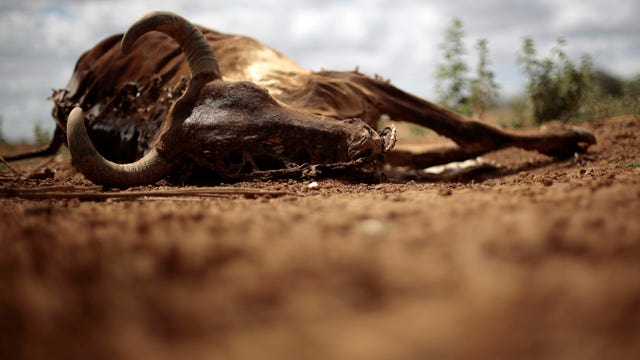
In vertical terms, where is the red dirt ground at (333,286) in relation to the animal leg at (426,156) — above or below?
below

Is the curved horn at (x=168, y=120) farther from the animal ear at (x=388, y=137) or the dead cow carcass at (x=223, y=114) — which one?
the animal ear at (x=388, y=137)

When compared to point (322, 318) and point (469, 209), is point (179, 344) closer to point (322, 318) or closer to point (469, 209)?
point (322, 318)

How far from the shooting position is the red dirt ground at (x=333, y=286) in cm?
96

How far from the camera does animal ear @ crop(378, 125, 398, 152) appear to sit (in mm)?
3707

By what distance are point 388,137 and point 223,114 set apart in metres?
1.24

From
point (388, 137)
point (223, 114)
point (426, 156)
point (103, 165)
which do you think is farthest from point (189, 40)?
point (426, 156)

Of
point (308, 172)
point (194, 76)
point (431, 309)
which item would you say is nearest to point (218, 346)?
point (431, 309)

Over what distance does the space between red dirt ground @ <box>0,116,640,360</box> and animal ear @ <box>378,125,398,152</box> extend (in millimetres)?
1736

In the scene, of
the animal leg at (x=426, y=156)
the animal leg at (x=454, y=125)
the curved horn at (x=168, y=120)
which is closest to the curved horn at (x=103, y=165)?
the curved horn at (x=168, y=120)

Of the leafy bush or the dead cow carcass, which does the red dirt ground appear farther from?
the leafy bush

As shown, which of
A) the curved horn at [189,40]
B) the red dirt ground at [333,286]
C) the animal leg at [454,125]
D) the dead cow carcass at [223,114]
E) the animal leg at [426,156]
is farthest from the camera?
the animal leg at [426,156]

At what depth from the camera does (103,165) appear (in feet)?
11.8

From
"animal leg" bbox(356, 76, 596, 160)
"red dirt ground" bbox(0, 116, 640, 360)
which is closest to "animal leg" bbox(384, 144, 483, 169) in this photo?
"animal leg" bbox(356, 76, 596, 160)

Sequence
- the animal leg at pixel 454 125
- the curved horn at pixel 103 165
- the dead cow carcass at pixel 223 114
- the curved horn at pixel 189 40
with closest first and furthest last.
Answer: the curved horn at pixel 103 165
the dead cow carcass at pixel 223 114
the curved horn at pixel 189 40
the animal leg at pixel 454 125
